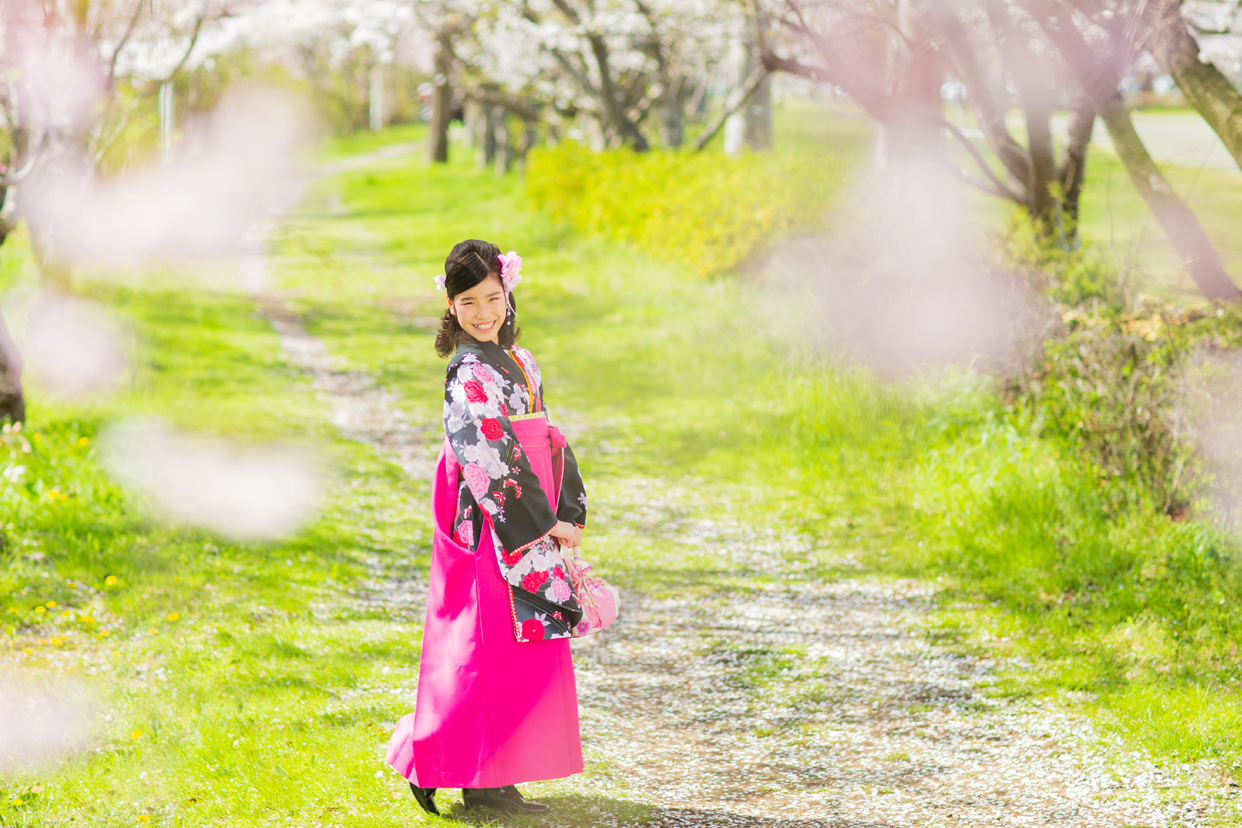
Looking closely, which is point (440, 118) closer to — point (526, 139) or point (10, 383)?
point (526, 139)

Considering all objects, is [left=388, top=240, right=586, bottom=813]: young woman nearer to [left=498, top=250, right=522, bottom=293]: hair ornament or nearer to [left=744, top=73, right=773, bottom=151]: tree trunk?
[left=498, top=250, right=522, bottom=293]: hair ornament

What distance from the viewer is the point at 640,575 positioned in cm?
605

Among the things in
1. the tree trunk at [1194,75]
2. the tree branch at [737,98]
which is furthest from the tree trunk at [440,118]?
the tree trunk at [1194,75]

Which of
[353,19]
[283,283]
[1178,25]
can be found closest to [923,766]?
[1178,25]

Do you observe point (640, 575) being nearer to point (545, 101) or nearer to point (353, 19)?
point (353, 19)

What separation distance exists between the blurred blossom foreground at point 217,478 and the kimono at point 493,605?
3.42 metres

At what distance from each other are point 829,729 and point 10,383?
232 inches

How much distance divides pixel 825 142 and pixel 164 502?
9.72m

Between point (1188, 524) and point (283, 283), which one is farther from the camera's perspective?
point (283, 283)

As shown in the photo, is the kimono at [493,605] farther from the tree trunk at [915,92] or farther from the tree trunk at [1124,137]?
the tree trunk at [915,92]

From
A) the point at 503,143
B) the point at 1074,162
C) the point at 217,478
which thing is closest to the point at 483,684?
the point at 217,478

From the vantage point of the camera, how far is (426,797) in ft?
11.4

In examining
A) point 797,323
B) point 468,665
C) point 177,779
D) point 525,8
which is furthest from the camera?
point 525,8

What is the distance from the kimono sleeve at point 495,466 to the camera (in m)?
3.20
